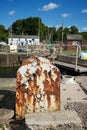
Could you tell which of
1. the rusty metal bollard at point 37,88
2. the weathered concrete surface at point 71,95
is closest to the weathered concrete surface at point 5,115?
the rusty metal bollard at point 37,88

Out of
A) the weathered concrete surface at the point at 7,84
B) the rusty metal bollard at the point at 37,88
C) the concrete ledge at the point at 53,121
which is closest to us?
the concrete ledge at the point at 53,121

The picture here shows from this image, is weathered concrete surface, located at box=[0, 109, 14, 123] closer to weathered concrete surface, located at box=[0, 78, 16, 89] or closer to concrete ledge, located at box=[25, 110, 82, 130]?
concrete ledge, located at box=[25, 110, 82, 130]

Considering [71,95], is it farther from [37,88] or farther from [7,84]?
[37,88]

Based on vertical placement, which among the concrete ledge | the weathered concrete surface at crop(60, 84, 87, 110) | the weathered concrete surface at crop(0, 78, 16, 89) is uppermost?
the concrete ledge

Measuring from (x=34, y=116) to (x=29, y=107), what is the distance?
51 centimetres

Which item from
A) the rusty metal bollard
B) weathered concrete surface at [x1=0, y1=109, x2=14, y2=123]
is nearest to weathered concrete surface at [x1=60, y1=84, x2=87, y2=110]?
the rusty metal bollard

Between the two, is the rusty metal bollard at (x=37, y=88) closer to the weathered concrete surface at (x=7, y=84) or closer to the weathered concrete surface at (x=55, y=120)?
the weathered concrete surface at (x=55, y=120)

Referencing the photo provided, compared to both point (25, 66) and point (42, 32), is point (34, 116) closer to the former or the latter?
point (25, 66)

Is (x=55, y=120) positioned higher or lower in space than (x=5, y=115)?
higher

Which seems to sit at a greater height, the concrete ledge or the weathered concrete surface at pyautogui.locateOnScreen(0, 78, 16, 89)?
the concrete ledge

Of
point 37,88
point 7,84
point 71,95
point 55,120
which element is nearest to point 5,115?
point 37,88

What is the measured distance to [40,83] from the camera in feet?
13.8

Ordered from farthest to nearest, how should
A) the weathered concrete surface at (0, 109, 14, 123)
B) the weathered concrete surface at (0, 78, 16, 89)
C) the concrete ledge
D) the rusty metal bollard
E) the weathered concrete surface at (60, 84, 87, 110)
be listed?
the weathered concrete surface at (0, 78, 16, 89), the weathered concrete surface at (60, 84, 87, 110), the weathered concrete surface at (0, 109, 14, 123), the rusty metal bollard, the concrete ledge

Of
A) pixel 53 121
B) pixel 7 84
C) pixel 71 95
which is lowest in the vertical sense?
pixel 71 95
